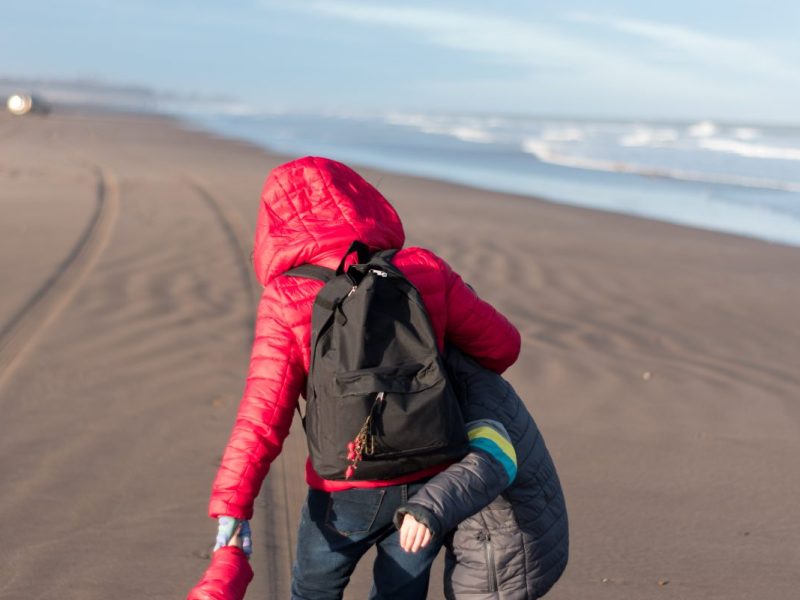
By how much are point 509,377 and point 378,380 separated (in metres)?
4.63

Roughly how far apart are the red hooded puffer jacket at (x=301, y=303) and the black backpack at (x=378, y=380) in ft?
0.30

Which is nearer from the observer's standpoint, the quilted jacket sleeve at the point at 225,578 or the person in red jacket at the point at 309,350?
the quilted jacket sleeve at the point at 225,578

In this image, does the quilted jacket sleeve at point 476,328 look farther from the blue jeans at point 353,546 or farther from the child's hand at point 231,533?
the child's hand at point 231,533

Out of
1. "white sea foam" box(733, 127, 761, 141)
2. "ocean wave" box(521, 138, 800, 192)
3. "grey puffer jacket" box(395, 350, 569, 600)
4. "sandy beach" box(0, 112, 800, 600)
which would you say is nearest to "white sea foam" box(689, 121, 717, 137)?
"white sea foam" box(733, 127, 761, 141)

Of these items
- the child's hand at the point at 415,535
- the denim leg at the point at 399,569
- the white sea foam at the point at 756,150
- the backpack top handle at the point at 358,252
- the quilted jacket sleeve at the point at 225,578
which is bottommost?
the white sea foam at the point at 756,150

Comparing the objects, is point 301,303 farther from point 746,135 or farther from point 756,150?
point 746,135

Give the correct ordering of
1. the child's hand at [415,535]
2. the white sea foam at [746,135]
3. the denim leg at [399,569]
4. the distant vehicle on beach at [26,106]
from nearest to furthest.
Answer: the child's hand at [415,535] → the denim leg at [399,569] → the distant vehicle on beach at [26,106] → the white sea foam at [746,135]

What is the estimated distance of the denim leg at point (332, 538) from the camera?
7.31 ft

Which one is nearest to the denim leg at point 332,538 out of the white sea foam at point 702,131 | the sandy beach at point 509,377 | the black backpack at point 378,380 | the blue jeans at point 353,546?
the blue jeans at point 353,546

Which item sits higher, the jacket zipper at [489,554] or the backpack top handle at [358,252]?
the backpack top handle at [358,252]

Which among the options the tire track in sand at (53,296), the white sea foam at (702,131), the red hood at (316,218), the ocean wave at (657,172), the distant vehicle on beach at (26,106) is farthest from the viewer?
the white sea foam at (702,131)

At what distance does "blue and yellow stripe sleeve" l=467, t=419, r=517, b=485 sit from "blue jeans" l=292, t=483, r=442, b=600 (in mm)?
199

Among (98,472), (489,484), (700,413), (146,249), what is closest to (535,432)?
(489,484)

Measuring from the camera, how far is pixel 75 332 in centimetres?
696
